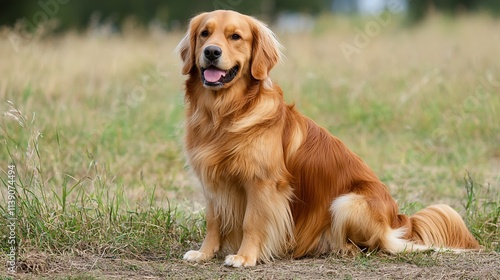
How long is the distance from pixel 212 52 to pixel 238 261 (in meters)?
1.26

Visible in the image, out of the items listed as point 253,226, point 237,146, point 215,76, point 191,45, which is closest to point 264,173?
point 237,146

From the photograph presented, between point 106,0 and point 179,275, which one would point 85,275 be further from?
point 106,0

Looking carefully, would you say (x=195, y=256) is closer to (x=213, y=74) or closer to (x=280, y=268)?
(x=280, y=268)

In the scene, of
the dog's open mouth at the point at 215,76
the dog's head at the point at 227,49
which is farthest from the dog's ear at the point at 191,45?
the dog's open mouth at the point at 215,76

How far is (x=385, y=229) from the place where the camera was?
15.5 ft

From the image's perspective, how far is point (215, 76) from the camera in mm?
4516

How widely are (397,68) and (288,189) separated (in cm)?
753

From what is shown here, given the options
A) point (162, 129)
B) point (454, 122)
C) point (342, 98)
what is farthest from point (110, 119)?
point (454, 122)

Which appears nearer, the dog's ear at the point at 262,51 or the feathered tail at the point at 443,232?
the dog's ear at the point at 262,51

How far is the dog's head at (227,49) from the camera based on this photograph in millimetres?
4480

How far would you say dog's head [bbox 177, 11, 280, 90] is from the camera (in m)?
4.48

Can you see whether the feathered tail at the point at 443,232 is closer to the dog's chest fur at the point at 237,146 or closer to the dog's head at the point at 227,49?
the dog's chest fur at the point at 237,146

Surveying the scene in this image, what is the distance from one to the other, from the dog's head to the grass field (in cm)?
57

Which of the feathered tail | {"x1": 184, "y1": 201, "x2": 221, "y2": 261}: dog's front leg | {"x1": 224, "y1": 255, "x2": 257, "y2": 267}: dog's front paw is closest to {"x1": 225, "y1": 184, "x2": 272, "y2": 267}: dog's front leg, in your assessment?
{"x1": 224, "y1": 255, "x2": 257, "y2": 267}: dog's front paw
